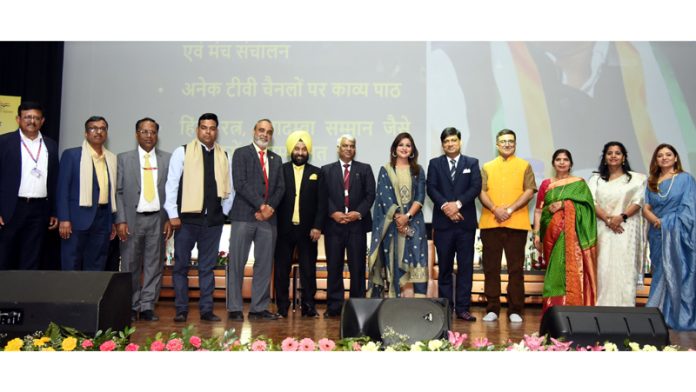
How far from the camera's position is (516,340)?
3.63 meters

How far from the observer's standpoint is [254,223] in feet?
14.5

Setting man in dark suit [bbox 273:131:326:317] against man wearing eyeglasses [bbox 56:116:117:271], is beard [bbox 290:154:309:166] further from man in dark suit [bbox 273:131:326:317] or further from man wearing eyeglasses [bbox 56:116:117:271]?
man wearing eyeglasses [bbox 56:116:117:271]

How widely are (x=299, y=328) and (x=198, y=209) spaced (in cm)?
99

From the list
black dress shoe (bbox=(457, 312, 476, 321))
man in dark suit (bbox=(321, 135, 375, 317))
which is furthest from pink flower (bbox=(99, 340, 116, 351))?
black dress shoe (bbox=(457, 312, 476, 321))

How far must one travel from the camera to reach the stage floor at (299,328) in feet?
12.1

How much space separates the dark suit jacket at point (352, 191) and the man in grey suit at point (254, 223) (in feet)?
1.36

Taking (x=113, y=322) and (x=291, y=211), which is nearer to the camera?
(x=113, y=322)

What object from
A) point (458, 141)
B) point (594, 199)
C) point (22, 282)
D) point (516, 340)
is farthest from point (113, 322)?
point (594, 199)

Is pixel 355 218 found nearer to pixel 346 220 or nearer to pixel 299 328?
pixel 346 220

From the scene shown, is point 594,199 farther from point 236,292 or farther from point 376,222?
point 236,292

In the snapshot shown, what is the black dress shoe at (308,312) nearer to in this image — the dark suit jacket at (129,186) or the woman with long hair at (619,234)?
the dark suit jacket at (129,186)

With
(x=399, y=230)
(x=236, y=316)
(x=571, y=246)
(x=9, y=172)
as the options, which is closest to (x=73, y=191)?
(x=9, y=172)

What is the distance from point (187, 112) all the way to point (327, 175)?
184 cm

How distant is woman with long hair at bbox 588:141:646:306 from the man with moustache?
261 centimetres
